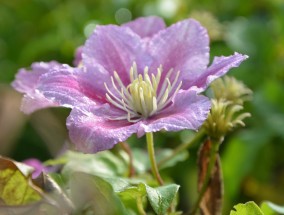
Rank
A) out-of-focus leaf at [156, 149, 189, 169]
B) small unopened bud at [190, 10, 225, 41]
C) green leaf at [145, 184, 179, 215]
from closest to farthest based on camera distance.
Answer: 1. green leaf at [145, 184, 179, 215]
2. out-of-focus leaf at [156, 149, 189, 169]
3. small unopened bud at [190, 10, 225, 41]

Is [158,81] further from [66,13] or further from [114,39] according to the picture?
[66,13]

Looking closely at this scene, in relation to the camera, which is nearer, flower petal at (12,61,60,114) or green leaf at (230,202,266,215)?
green leaf at (230,202,266,215)

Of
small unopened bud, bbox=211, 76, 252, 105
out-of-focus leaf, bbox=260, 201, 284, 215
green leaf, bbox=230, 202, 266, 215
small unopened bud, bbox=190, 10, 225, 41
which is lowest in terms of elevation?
out-of-focus leaf, bbox=260, 201, 284, 215

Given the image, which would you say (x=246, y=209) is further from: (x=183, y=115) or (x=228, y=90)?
(x=228, y=90)

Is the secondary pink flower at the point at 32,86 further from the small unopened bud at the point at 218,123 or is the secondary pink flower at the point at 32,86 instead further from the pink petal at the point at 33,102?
the small unopened bud at the point at 218,123

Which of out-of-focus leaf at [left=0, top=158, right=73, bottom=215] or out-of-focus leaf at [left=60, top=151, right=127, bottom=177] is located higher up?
out-of-focus leaf at [left=0, top=158, right=73, bottom=215]

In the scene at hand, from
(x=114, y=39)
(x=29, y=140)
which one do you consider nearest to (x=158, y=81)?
(x=114, y=39)

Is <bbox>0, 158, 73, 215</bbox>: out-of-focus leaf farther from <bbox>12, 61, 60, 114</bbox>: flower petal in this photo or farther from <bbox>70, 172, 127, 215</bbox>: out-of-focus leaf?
<bbox>12, 61, 60, 114</bbox>: flower petal

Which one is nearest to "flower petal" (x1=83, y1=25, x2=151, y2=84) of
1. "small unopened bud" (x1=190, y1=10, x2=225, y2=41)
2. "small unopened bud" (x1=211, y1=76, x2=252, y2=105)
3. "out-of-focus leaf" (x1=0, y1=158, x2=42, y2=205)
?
"small unopened bud" (x1=211, y1=76, x2=252, y2=105)

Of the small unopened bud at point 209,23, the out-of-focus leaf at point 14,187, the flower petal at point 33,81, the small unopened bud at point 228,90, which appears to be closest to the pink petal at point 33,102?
the flower petal at point 33,81
